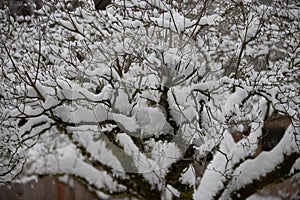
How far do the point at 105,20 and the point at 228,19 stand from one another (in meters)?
1.54

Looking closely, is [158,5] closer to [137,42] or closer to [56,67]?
[137,42]

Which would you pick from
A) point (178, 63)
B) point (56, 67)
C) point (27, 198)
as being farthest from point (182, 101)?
point (27, 198)

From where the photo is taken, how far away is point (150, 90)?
4.07 meters

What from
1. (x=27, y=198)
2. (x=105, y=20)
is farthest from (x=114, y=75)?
(x=27, y=198)

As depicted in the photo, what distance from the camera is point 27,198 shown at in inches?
365

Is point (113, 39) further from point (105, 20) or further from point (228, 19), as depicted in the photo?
point (228, 19)

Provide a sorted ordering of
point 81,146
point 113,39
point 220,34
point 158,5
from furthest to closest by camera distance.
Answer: point 220,34 < point 81,146 < point 113,39 < point 158,5

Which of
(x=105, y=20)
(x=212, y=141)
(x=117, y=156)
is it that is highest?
(x=105, y=20)

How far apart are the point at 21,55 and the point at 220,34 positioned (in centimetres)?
A: 288

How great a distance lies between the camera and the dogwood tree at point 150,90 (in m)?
3.83

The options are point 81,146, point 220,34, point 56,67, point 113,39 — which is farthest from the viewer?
point 220,34

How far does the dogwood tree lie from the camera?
3826mm

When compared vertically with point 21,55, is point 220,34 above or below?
below

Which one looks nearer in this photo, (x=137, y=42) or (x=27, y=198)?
(x=137, y=42)
